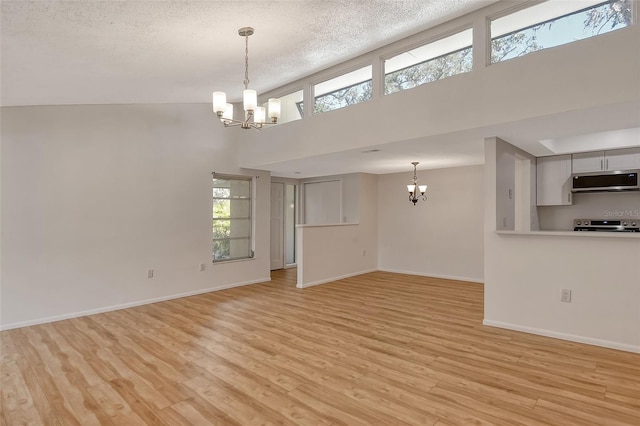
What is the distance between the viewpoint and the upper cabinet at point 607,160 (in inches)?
188

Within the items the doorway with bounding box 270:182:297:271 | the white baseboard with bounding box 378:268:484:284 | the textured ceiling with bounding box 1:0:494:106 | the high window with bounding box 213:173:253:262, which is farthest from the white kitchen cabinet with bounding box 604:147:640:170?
A: the doorway with bounding box 270:182:297:271

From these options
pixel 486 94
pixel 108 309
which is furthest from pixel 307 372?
pixel 108 309

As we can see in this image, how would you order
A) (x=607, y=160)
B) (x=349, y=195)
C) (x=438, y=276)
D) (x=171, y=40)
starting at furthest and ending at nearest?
(x=349, y=195)
(x=438, y=276)
(x=607, y=160)
(x=171, y=40)

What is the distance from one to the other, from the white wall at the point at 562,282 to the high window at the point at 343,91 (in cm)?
173

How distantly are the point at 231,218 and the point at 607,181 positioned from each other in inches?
236

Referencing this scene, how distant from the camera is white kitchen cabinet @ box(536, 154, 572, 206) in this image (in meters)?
5.30

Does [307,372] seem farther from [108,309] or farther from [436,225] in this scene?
[436,225]

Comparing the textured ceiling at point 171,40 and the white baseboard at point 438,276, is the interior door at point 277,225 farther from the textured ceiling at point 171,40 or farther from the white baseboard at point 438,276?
the textured ceiling at point 171,40

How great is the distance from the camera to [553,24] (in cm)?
310

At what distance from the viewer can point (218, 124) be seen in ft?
19.4

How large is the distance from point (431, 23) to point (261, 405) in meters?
4.03

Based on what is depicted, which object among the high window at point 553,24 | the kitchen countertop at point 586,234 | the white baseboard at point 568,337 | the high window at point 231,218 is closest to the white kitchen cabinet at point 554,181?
the kitchen countertop at point 586,234

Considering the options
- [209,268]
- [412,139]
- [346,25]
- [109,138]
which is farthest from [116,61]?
[209,268]

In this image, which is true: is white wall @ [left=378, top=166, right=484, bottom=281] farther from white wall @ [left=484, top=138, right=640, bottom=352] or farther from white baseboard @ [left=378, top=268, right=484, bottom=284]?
white wall @ [left=484, top=138, right=640, bottom=352]
